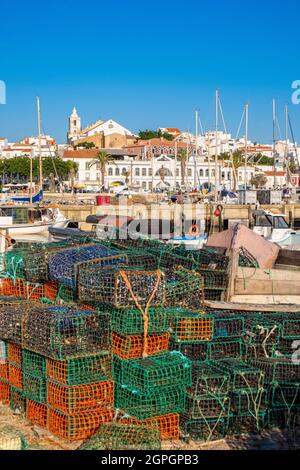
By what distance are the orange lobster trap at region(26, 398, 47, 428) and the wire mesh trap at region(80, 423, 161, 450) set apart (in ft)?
3.45

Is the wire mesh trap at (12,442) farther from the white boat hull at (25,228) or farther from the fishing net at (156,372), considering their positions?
the white boat hull at (25,228)

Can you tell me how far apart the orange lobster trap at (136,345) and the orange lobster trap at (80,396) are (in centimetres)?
33

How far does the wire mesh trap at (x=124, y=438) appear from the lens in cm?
560

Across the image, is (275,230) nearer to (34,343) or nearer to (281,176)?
(34,343)

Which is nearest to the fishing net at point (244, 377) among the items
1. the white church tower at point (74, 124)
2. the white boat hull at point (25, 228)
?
the white boat hull at point (25, 228)

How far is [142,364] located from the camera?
20.8 feet

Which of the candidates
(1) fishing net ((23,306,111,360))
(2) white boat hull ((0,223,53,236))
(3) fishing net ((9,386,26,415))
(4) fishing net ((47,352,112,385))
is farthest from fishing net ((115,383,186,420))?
(2) white boat hull ((0,223,53,236))

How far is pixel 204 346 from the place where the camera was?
23.2ft

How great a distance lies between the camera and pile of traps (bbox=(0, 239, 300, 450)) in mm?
6344

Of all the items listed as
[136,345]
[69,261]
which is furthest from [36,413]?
[69,261]

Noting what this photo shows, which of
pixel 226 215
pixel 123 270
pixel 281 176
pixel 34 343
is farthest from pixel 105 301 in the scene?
pixel 281 176

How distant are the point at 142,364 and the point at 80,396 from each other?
2.27 ft

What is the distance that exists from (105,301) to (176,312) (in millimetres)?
772

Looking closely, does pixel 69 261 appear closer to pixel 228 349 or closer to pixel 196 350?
pixel 196 350
